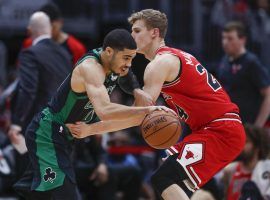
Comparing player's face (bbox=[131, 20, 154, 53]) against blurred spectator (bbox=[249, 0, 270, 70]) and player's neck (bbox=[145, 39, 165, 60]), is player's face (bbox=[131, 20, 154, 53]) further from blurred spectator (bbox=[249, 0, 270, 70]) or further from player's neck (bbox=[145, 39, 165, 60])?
blurred spectator (bbox=[249, 0, 270, 70])

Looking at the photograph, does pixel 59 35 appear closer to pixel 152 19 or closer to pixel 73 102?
pixel 152 19

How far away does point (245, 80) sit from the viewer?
10523 mm

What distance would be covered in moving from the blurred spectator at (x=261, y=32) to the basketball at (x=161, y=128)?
6.51 meters

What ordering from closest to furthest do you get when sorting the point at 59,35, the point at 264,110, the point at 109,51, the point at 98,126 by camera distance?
the point at 109,51, the point at 98,126, the point at 264,110, the point at 59,35

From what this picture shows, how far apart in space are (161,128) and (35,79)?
2.53 meters

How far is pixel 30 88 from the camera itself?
31.1 feet

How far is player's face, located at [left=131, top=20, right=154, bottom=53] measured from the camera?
7.98m

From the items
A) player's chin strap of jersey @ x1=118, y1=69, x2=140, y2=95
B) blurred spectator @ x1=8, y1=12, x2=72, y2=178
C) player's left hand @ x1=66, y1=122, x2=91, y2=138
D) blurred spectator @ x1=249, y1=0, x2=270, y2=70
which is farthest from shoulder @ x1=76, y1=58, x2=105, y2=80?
blurred spectator @ x1=249, y1=0, x2=270, y2=70

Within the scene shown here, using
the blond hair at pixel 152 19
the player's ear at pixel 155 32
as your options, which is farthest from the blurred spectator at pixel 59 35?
the player's ear at pixel 155 32

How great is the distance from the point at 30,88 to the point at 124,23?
536 cm

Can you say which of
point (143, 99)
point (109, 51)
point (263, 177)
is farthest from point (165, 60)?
point (263, 177)

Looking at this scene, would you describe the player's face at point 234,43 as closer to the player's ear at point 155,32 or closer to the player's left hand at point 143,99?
the player's ear at point 155,32

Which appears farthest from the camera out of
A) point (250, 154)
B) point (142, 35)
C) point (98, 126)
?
point (250, 154)

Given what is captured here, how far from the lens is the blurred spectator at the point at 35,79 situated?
9500 millimetres
